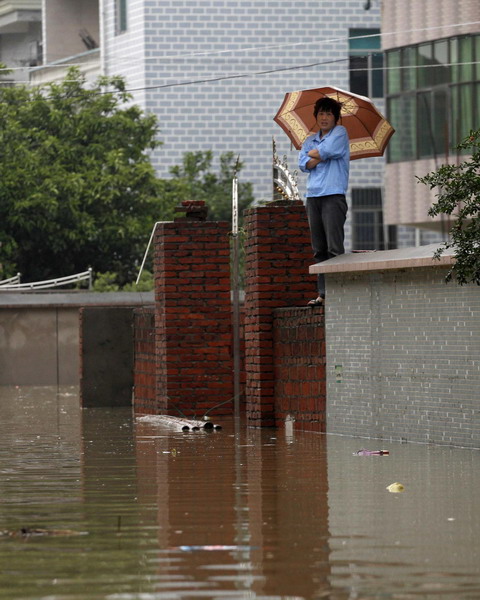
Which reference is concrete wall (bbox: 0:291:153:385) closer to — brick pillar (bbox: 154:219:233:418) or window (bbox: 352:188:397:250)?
brick pillar (bbox: 154:219:233:418)

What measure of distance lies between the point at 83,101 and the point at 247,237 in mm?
27948

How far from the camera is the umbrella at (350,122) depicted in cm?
1767

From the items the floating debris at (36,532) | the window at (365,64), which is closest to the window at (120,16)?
A: the window at (365,64)

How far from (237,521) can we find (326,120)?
7.62 metres

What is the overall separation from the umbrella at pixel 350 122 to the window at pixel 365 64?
100 ft

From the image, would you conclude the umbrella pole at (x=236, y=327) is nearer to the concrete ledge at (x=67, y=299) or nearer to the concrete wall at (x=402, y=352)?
the concrete wall at (x=402, y=352)

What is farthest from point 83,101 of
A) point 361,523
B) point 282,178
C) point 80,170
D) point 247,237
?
point 361,523

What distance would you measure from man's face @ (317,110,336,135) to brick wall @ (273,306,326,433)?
1.66 metres

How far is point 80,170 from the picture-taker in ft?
145

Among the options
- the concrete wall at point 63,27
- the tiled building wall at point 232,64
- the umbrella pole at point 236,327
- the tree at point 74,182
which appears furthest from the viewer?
the concrete wall at point 63,27

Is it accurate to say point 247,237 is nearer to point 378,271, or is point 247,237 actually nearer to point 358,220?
point 378,271

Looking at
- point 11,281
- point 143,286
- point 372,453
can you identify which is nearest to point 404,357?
point 372,453

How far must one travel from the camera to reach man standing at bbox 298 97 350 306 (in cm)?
1623

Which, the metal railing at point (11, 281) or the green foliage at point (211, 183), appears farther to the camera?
the green foliage at point (211, 183)
